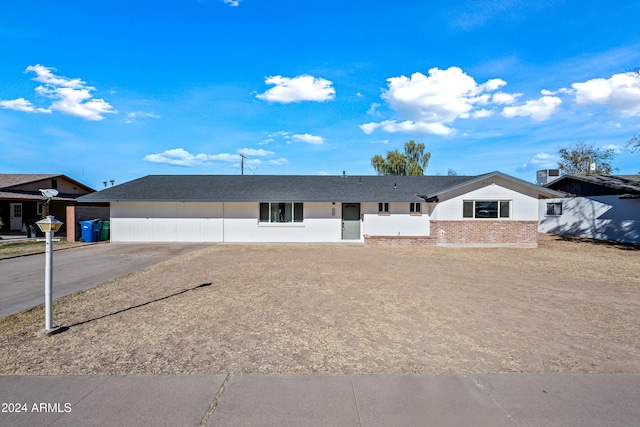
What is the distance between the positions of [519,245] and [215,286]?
15683 mm

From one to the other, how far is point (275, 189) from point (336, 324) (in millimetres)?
14925

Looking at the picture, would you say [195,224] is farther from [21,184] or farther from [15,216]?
[15,216]

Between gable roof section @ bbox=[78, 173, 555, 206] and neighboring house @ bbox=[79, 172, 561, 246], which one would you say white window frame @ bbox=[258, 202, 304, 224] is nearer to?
neighboring house @ bbox=[79, 172, 561, 246]

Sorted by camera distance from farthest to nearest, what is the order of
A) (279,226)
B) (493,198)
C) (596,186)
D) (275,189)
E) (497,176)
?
(596,186) < (275,189) < (279,226) < (493,198) < (497,176)

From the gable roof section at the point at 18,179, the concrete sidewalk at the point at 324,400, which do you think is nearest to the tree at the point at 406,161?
the gable roof section at the point at 18,179

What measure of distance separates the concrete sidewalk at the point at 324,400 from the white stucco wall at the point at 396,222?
15.5 metres

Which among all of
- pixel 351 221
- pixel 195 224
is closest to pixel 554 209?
pixel 351 221

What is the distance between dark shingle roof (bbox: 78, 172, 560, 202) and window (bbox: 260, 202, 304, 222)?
60cm

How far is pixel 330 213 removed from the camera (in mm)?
Answer: 19000

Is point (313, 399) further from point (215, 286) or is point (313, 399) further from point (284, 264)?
point (284, 264)

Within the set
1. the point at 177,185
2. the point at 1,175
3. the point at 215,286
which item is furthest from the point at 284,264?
the point at 1,175

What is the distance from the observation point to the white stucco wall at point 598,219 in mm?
19578

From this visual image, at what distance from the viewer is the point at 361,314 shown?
6133 mm

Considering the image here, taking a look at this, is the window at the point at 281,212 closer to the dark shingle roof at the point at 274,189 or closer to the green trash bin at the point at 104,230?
the dark shingle roof at the point at 274,189
